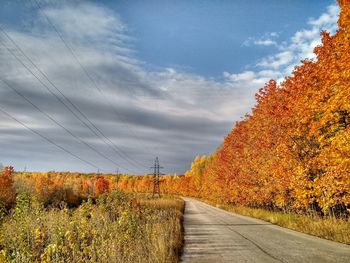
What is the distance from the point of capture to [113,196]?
73.5ft

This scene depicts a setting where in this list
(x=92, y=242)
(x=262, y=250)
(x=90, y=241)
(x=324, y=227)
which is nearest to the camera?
(x=92, y=242)

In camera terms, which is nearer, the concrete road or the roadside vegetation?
the roadside vegetation

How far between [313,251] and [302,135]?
33.4 ft

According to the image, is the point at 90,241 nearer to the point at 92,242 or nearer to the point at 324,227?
the point at 92,242

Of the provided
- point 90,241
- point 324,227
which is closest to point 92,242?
point 90,241

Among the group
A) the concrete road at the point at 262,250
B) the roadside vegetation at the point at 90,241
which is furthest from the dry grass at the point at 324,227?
the roadside vegetation at the point at 90,241

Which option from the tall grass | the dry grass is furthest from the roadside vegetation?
the dry grass

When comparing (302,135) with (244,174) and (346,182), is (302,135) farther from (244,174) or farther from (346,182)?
(244,174)

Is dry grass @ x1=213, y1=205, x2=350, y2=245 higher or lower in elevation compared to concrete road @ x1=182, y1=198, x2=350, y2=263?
higher

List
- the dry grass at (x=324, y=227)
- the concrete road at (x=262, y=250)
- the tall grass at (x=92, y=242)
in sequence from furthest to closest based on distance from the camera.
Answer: the dry grass at (x=324, y=227) → the concrete road at (x=262, y=250) → the tall grass at (x=92, y=242)

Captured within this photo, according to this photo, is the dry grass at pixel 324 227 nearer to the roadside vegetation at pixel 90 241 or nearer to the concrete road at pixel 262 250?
the concrete road at pixel 262 250

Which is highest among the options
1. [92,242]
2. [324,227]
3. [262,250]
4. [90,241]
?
[92,242]

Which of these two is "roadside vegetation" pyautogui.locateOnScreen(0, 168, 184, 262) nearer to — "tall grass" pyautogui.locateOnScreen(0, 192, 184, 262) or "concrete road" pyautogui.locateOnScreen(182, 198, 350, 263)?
"tall grass" pyautogui.locateOnScreen(0, 192, 184, 262)

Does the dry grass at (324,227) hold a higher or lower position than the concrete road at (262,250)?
higher
